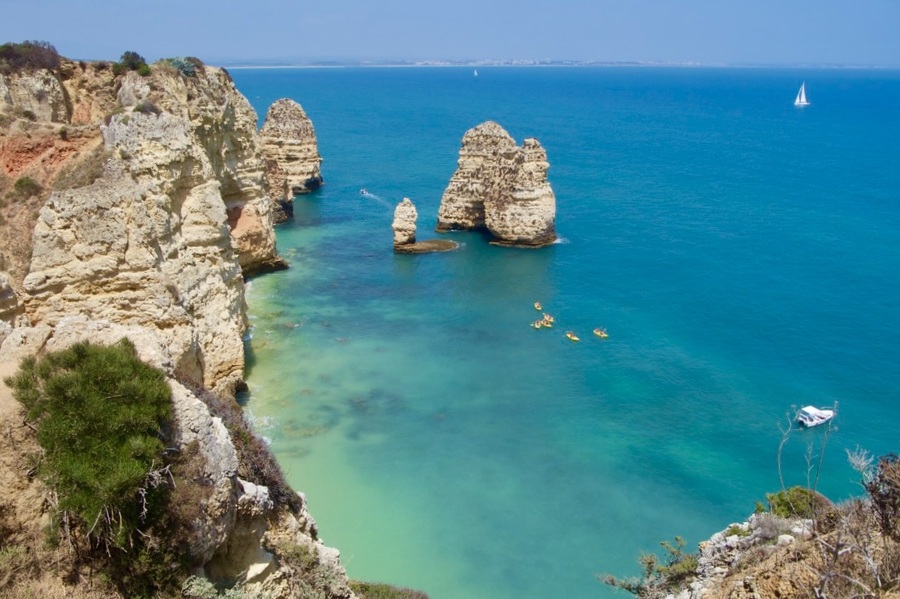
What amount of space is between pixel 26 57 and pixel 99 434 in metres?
26.8

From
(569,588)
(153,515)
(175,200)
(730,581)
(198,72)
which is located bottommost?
(569,588)

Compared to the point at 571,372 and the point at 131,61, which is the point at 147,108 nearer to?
the point at 131,61

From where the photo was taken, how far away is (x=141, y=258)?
18.4m

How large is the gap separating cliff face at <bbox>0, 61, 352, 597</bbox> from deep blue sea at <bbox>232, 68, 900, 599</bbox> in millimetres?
5807

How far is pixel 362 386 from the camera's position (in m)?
27.1

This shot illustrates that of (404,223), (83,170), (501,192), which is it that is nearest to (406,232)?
(404,223)

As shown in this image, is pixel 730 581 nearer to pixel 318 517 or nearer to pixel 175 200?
pixel 318 517

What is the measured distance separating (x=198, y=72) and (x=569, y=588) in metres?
29.4

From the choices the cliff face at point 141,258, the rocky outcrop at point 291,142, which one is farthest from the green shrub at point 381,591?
the rocky outcrop at point 291,142

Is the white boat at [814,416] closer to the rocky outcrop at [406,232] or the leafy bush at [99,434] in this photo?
the leafy bush at [99,434]

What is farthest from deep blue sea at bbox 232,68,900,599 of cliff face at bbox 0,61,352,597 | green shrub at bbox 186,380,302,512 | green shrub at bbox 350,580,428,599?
green shrub at bbox 186,380,302,512

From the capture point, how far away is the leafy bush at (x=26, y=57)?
89.1 ft

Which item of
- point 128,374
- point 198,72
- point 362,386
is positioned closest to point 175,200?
point 362,386

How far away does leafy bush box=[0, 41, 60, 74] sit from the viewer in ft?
89.1
